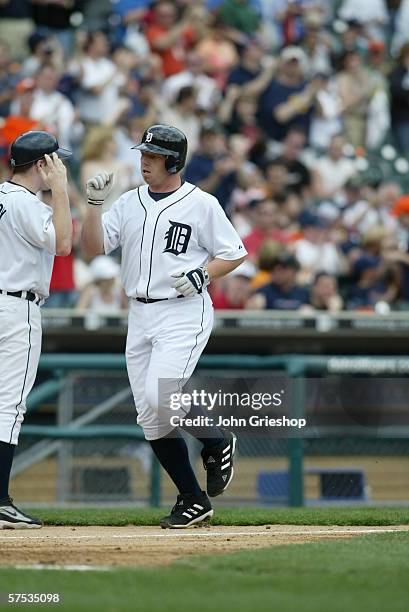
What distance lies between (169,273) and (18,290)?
0.79 metres

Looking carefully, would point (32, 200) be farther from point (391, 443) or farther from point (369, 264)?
point (369, 264)

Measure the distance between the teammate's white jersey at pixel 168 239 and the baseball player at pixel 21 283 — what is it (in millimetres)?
348

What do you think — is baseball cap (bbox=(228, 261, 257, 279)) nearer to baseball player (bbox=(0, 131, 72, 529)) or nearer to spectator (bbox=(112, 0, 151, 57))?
spectator (bbox=(112, 0, 151, 57))

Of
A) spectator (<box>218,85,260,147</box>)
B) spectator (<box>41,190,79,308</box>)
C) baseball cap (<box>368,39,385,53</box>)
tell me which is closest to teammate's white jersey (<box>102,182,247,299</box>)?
spectator (<box>41,190,79,308</box>)

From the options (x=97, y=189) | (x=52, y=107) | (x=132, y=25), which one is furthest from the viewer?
(x=132, y=25)

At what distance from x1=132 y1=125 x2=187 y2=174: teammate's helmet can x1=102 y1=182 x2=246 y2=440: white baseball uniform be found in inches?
6.3

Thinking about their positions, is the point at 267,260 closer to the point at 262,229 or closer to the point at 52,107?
the point at 262,229

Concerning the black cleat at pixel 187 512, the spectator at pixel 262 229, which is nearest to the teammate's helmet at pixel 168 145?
the black cleat at pixel 187 512

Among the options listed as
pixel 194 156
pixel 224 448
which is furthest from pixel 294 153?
pixel 224 448

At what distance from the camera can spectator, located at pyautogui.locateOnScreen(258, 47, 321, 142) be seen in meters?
15.5

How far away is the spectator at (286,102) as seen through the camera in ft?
51.0

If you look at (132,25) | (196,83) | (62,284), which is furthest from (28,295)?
(132,25)

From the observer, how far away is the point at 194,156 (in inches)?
545

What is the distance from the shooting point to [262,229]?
517 inches
